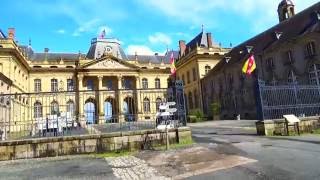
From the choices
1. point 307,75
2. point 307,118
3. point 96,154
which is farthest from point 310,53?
point 96,154

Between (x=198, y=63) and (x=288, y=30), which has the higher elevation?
(x=288, y=30)

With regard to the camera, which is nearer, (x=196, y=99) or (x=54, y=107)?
(x=54, y=107)

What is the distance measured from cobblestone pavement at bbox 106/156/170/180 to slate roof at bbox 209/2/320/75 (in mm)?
26018

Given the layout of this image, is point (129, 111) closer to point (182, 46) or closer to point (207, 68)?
point (207, 68)

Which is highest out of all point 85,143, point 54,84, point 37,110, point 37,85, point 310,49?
point 54,84

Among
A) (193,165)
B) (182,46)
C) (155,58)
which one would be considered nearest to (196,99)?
(182,46)

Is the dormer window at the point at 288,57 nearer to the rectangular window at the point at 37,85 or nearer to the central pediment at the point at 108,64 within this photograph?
the central pediment at the point at 108,64

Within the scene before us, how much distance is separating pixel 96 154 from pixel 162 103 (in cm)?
304

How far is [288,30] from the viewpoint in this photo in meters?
35.1

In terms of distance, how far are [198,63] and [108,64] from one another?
18.1 m

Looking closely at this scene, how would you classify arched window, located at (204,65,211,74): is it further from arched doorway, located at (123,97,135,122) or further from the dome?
arched doorway, located at (123,97,135,122)

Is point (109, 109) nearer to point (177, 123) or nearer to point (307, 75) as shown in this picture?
point (177, 123)

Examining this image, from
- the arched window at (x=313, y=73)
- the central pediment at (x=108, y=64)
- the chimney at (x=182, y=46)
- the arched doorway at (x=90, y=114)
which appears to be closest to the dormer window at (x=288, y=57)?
the arched window at (x=313, y=73)

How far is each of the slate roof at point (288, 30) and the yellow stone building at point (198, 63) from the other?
28.9 ft
